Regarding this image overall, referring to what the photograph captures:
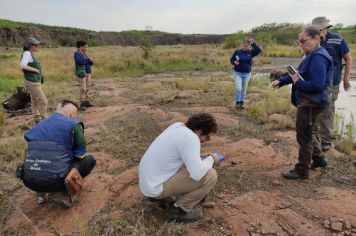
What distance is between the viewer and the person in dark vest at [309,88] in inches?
155

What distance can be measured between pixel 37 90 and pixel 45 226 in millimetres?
3729

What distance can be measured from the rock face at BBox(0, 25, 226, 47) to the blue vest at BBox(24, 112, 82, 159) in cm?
3443

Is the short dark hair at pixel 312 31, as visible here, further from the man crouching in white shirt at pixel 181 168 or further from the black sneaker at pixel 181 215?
the black sneaker at pixel 181 215

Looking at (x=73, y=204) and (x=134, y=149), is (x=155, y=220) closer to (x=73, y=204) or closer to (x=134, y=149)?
(x=73, y=204)

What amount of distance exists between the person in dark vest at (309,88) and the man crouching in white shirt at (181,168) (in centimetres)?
121

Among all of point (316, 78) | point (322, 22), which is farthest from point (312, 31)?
point (322, 22)

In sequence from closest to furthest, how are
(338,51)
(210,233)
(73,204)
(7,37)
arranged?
(210,233) → (73,204) → (338,51) → (7,37)

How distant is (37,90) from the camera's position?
6.82 m

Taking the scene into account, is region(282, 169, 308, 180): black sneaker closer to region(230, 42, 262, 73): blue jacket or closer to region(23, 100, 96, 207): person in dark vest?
region(23, 100, 96, 207): person in dark vest

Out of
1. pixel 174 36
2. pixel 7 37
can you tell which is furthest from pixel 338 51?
pixel 174 36

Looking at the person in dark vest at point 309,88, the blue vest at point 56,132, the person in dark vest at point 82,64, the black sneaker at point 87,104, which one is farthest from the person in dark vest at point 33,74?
the person in dark vest at point 309,88

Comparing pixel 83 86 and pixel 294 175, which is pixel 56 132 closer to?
pixel 294 175

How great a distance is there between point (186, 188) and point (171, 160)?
31 centimetres

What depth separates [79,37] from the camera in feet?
163
